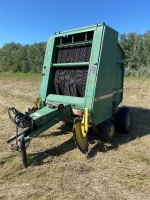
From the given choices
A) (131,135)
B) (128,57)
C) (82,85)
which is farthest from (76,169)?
(128,57)

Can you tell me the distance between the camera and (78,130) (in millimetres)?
4051

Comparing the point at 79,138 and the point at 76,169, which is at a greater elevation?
the point at 79,138

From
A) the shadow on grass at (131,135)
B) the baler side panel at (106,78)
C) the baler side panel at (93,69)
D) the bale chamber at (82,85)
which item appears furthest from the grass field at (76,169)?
the baler side panel at (93,69)

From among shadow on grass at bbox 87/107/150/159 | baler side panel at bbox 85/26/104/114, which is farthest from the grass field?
baler side panel at bbox 85/26/104/114

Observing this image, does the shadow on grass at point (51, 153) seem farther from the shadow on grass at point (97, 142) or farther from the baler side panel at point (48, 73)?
the baler side panel at point (48, 73)

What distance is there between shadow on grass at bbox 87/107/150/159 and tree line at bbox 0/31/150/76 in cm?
1109

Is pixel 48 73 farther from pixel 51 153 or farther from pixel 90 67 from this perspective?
pixel 51 153

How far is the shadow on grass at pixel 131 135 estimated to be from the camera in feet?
14.7

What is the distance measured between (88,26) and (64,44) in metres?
0.71

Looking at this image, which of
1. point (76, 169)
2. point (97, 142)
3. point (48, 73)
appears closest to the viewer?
point (76, 169)

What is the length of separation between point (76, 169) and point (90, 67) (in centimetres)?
188

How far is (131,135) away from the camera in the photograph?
529 cm

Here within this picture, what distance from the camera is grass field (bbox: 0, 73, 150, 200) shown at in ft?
10.00

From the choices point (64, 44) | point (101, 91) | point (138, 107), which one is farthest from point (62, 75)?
point (138, 107)
